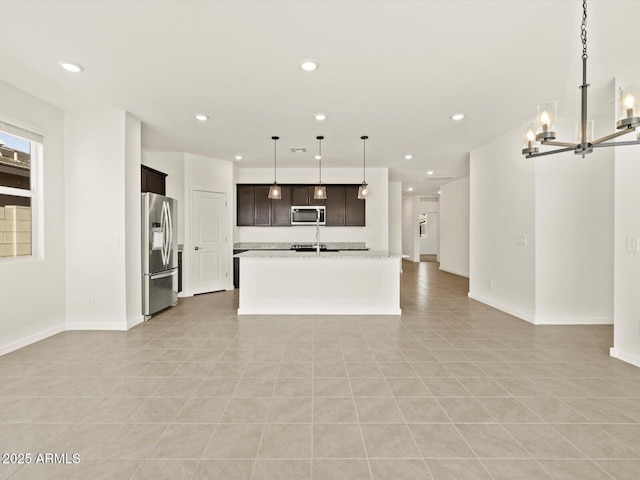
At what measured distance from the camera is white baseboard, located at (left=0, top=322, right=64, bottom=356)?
3.28 metres

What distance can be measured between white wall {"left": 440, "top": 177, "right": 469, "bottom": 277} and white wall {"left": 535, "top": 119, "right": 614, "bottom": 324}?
14.5 feet

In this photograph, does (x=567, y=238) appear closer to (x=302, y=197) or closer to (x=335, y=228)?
(x=335, y=228)

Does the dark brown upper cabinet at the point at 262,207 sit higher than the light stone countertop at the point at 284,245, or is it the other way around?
the dark brown upper cabinet at the point at 262,207

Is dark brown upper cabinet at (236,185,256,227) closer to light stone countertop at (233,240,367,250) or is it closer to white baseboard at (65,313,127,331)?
light stone countertop at (233,240,367,250)

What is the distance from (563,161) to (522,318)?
87.3 inches

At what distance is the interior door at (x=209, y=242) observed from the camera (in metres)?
6.38

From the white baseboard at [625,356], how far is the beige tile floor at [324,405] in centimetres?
9

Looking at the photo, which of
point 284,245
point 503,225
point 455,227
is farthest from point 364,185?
point 455,227

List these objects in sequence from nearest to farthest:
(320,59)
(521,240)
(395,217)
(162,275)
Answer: (320,59)
(521,240)
(162,275)
(395,217)

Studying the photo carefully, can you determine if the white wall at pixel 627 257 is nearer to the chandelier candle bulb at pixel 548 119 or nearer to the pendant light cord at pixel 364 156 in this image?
the chandelier candle bulb at pixel 548 119

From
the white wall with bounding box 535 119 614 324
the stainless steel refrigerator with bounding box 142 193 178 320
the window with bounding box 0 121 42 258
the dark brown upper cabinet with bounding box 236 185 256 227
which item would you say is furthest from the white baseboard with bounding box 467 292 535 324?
the window with bounding box 0 121 42 258

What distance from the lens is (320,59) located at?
2824 mm

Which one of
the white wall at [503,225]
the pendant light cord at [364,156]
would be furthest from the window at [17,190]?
the white wall at [503,225]

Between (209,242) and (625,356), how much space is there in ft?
20.9
